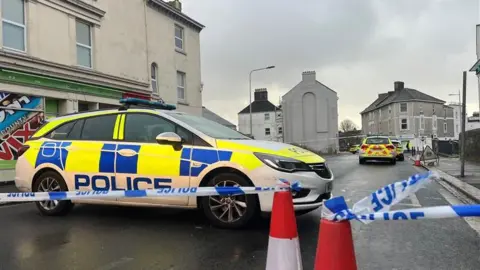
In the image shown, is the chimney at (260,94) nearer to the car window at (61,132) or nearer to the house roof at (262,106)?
the house roof at (262,106)

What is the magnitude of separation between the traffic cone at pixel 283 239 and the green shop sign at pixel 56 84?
474 inches

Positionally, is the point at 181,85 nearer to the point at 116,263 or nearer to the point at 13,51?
the point at 13,51

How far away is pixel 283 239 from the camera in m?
3.09

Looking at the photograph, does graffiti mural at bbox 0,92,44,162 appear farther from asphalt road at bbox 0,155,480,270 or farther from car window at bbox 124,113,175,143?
car window at bbox 124,113,175,143

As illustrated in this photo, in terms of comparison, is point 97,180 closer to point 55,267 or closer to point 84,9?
point 55,267

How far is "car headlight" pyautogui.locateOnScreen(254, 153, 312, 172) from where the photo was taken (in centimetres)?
520

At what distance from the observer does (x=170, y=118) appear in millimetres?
6004

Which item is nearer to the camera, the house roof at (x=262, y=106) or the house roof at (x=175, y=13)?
the house roof at (x=175, y=13)

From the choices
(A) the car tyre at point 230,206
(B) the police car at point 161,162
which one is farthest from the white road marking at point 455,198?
(A) the car tyre at point 230,206

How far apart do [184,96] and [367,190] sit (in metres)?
15.3

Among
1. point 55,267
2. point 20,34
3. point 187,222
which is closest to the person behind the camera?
point 55,267

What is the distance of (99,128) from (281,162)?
9.72ft

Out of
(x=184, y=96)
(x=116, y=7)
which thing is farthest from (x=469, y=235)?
(x=184, y=96)

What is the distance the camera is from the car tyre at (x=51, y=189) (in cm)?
642
